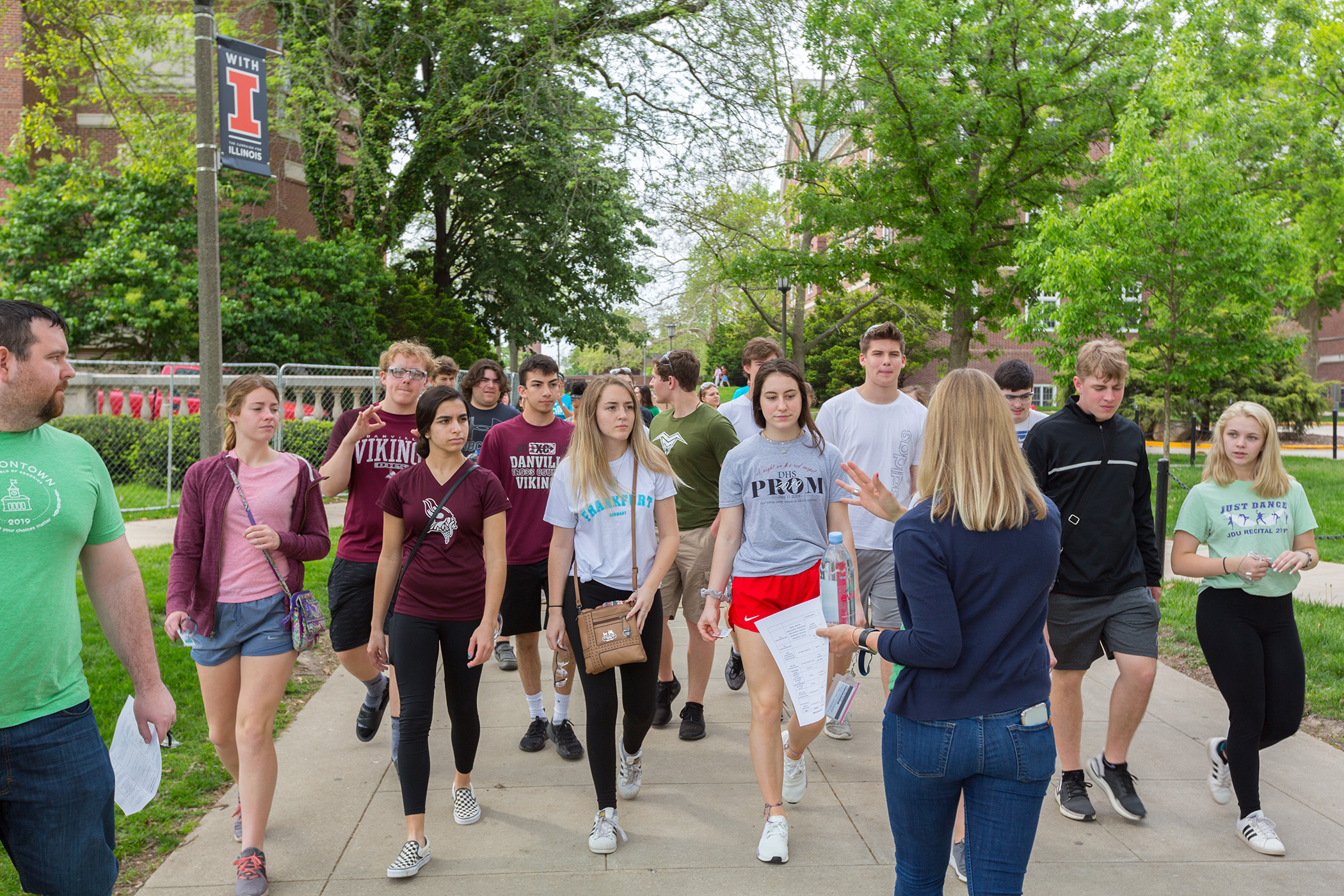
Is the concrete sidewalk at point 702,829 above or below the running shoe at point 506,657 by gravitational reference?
below

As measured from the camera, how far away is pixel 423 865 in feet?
12.9

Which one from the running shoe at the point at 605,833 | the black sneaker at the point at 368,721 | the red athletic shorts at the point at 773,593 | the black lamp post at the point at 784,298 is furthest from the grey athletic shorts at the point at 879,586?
the black lamp post at the point at 784,298

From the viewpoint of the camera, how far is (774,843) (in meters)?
3.98

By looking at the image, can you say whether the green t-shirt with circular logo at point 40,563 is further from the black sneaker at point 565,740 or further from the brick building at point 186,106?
the brick building at point 186,106

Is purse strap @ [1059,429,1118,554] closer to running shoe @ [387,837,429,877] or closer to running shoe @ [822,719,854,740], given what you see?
running shoe @ [822,719,854,740]

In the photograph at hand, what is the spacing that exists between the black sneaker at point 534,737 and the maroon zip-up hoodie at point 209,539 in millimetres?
1798

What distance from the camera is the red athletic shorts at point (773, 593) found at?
13.6 ft

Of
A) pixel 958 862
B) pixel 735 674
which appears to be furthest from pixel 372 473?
pixel 958 862

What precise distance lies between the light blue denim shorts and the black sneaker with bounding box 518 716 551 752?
183 centimetres

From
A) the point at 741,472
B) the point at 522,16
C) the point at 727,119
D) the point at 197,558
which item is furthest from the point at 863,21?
the point at 197,558

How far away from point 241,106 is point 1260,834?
27.9 feet

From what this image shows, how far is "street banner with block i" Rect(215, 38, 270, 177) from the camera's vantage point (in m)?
7.87

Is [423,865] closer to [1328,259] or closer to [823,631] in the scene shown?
[823,631]

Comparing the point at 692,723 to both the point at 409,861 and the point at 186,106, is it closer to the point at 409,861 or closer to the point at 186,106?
the point at 409,861
